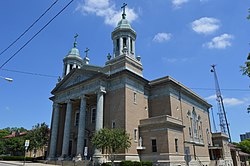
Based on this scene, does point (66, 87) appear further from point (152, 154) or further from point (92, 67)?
point (152, 154)

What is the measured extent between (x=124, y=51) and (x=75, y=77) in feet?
33.8

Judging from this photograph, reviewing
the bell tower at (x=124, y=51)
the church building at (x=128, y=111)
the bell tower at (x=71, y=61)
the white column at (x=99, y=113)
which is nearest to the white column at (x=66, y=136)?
the church building at (x=128, y=111)

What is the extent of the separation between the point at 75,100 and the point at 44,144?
1378 cm

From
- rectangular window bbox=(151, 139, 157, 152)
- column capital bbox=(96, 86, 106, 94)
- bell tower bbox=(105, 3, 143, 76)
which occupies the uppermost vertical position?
bell tower bbox=(105, 3, 143, 76)

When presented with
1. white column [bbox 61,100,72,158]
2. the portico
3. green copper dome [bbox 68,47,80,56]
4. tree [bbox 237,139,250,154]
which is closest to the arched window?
the portico

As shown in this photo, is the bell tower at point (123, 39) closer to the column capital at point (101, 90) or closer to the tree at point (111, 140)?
the column capital at point (101, 90)

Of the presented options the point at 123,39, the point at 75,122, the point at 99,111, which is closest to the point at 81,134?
the point at 99,111

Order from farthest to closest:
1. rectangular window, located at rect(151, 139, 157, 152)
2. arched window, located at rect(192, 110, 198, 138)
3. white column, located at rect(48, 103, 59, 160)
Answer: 1. arched window, located at rect(192, 110, 198, 138)
2. white column, located at rect(48, 103, 59, 160)
3. rectangular window, located at rect(151, 139, 157, 152)

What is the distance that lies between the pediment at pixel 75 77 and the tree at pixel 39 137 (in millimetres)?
8699

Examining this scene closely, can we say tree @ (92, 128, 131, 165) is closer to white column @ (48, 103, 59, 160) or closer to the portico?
Result: the portico

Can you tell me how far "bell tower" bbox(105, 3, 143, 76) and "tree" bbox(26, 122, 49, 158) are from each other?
20.1 metres

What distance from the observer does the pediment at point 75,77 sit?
3573 centimetres

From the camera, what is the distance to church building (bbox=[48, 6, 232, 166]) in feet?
97.0

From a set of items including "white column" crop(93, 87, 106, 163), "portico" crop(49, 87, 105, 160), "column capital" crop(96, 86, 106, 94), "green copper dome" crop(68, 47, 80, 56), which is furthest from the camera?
"green copper dome" crop(68, 47, 80, 56)
